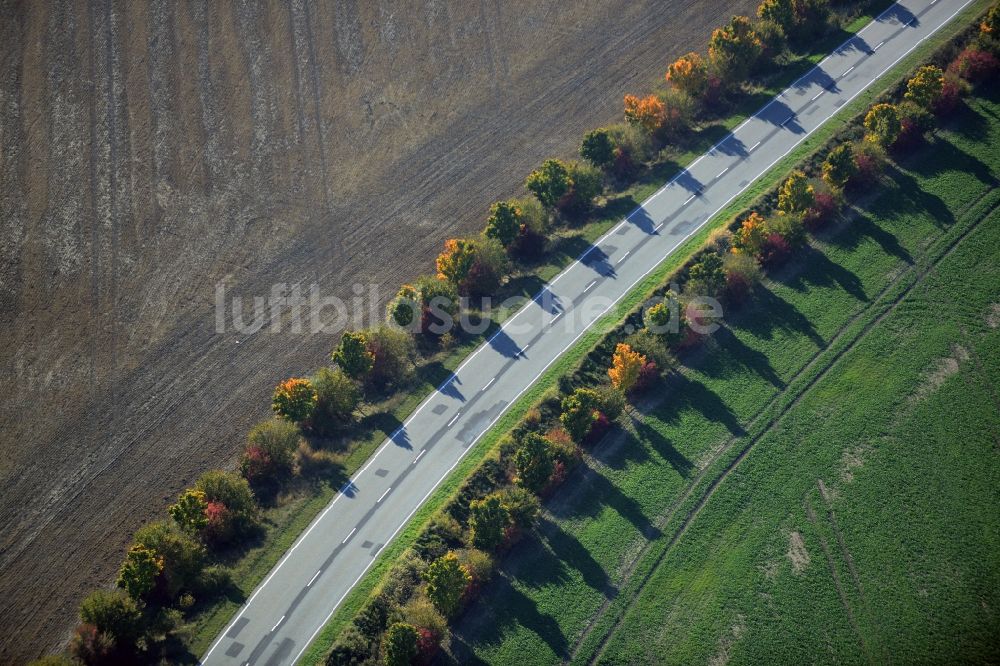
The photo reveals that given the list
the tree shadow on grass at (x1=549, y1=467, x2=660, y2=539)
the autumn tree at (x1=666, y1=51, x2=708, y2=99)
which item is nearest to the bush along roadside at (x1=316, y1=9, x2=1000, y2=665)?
the tree shadow on grass at (x1=549, y1=467, x2=660, y2=539)

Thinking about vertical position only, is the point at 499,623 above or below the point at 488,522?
below

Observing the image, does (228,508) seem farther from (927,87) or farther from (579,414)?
(927,87)

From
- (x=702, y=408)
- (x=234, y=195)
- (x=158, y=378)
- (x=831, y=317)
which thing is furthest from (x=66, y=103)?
(x=831, y=317)

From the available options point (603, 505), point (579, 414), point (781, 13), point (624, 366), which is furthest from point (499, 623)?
point (781, 13)

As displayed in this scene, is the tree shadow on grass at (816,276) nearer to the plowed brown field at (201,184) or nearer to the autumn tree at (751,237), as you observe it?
the autumn tree at (751,237)

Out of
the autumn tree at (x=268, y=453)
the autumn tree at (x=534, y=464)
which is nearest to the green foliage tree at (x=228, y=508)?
the autumn tree at (x=268, y=453)

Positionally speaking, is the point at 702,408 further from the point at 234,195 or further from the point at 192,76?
the point at 192,76
